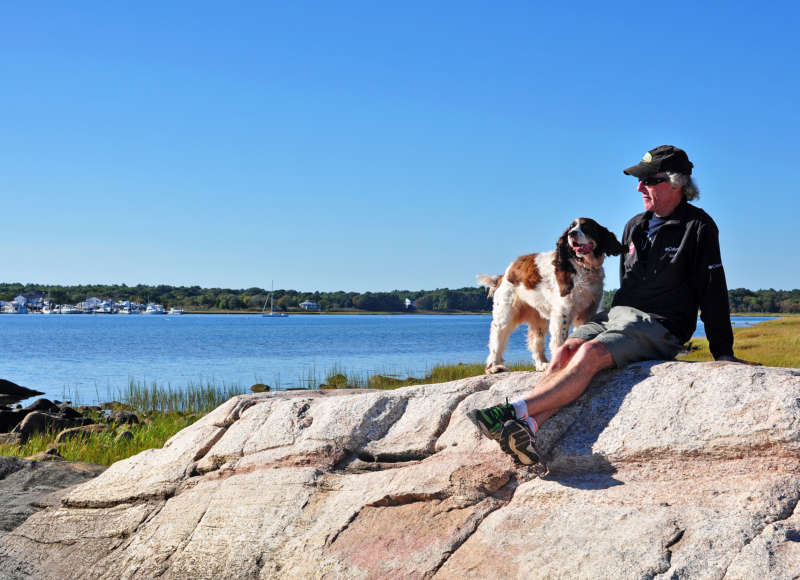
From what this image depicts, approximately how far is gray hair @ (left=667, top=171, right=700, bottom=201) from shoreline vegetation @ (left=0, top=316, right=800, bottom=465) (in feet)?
4.01

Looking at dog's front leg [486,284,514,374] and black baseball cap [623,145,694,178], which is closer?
black baseball cap [623,145,694,178]

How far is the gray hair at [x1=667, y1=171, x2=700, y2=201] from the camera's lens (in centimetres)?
588

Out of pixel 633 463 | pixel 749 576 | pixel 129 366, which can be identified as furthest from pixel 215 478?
pixel 129 366

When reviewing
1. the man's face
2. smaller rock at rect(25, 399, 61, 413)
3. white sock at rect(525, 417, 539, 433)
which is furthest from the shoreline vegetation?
white sock at rect(525, 417, 539, 433)

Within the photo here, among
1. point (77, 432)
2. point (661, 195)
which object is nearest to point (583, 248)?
point (661, 195)

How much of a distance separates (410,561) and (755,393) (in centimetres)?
256

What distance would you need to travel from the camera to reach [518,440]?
5117 mm

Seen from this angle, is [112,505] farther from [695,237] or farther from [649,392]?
[695,237]

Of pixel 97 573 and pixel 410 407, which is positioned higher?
pixel 410 407

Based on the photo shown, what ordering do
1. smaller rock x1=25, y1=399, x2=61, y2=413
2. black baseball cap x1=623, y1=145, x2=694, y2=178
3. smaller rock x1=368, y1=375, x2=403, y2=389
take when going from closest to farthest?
1. black baseball cap x1=623, y1=145, x2=694, y2=178
2. smaller rock x1=25, y1=399, x2=61, y2=413
3. smaller rock x1=368, y1=375, x2=403, y2=389

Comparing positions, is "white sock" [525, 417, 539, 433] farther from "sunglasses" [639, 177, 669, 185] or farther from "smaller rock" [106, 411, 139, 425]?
"smaller rock" [106, 411, 139, 425]

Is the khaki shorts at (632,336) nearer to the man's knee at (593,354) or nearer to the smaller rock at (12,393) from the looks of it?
the man's knee at (593,354)

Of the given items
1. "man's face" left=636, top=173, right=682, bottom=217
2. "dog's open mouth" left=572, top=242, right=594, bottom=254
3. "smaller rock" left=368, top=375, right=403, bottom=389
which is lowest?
"smaller rock" left=368, top=375, right=403, bottom=389

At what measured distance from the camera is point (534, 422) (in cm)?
525
